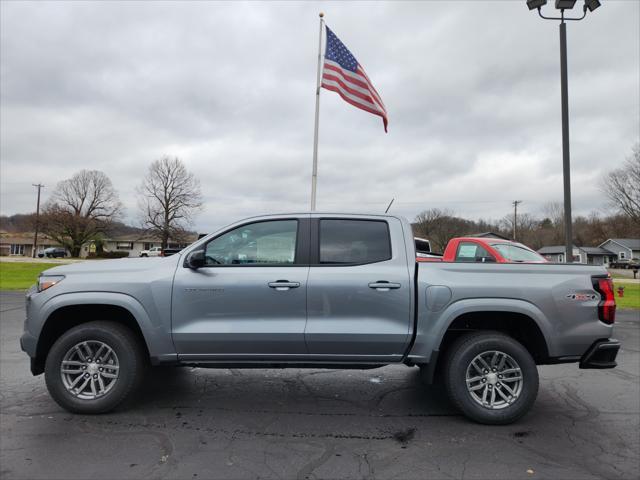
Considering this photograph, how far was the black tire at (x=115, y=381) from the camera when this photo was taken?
151 inches

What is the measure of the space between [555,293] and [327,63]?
32.1ft

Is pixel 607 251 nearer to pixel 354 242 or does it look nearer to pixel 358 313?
pixel 354 242

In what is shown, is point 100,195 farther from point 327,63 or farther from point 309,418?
point 309,418

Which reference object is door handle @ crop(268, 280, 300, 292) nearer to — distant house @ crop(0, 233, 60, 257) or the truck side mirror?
the truck side mirror

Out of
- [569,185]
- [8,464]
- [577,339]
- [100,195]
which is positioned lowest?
[8,464]

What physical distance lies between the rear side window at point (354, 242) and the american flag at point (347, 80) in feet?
26.0

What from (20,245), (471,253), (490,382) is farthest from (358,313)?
(20,245)

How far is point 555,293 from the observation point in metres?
3.88

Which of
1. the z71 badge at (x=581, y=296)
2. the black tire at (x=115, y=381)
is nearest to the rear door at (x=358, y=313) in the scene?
the z71 badge at (x=581, y=296)

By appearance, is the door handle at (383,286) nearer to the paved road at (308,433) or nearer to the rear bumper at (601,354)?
the paved road at (308,433)

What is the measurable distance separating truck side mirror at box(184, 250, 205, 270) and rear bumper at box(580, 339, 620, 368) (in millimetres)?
3581

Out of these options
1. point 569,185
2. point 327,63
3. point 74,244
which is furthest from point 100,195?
point 569,185

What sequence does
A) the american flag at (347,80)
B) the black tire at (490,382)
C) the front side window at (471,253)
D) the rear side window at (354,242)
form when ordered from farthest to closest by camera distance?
the american flag at (347,80)
the front side window at (471,253)
the rear side window at (354,242)
the black tire at (490,382)

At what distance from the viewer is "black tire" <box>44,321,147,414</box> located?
12.6 feet
